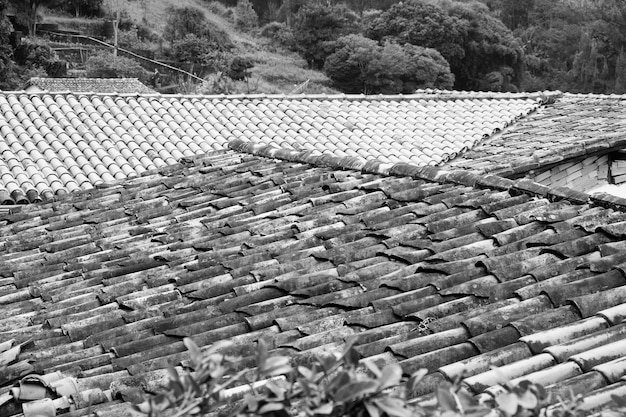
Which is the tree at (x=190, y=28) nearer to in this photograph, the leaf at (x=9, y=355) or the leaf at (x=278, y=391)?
the leaf at (x=9, y=355)

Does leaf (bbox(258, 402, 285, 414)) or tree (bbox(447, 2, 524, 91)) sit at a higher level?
leaf (bbox(258, 402, 285, 414))

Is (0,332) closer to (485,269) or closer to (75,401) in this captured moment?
(75,401)

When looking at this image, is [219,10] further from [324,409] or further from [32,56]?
[324,409]

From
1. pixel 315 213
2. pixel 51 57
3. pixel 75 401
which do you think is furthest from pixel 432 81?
pixel 75 401

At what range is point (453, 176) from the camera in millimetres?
6008

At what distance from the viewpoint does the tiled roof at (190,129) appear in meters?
11.1

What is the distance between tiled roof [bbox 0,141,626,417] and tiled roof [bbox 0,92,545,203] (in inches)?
160

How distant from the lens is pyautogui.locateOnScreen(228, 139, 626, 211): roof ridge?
5219 mm

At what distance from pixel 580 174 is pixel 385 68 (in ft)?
109

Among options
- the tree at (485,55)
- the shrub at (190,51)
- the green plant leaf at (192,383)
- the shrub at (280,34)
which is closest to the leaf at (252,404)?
the green plant leaf at (192,383)

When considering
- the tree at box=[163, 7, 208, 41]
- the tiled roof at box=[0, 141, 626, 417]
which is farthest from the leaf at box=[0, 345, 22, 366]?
the tree at box=[163, 7, 208, 41]

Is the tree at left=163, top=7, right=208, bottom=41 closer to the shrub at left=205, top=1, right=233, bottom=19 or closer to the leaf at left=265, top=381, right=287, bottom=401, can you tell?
the shrub at left=205, top=1, right=233, bottom=19

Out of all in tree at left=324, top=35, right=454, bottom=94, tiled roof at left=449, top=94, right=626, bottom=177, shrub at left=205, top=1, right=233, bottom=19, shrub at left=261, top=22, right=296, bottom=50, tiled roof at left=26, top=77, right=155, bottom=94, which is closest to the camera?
tiled roof at left=449, top=94, right=626, bottom=177

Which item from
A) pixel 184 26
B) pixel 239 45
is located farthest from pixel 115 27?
pixel 239 45
